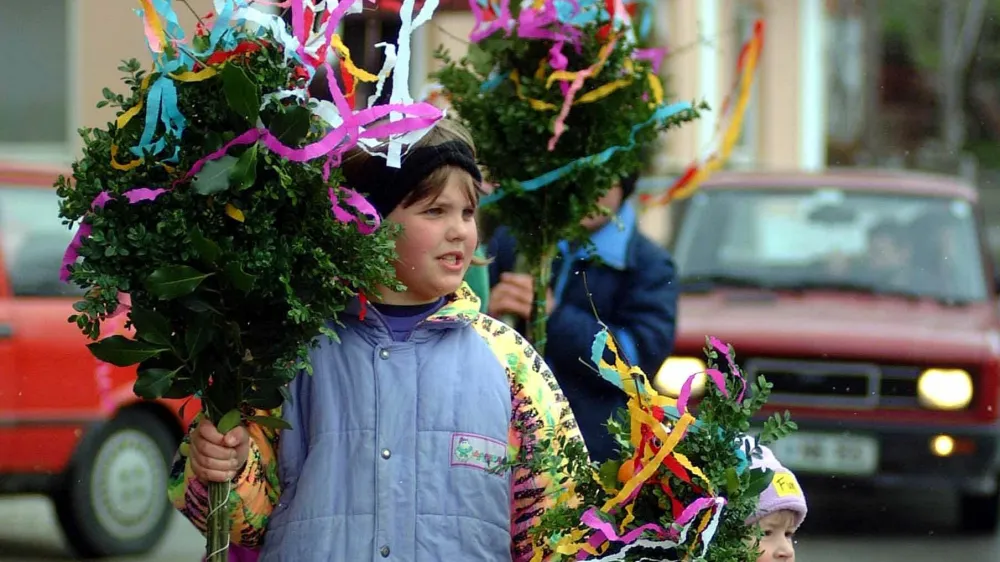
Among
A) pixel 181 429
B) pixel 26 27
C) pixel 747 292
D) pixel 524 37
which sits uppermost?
pixel 26 27

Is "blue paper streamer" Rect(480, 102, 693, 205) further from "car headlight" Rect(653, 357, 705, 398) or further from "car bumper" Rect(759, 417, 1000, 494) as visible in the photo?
"car bumper" Rect(759, 417, 1000, 494)

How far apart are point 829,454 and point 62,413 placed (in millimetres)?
3556

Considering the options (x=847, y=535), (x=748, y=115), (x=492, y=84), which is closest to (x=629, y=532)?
(x=492, y=84)

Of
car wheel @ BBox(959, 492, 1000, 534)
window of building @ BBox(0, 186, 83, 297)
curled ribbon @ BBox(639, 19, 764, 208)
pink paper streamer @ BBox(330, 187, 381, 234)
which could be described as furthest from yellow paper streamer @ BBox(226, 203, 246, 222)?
car wheel @ BBox(959, 492, 1000, 534)

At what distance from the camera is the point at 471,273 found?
4219 mm

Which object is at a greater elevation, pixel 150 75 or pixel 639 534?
pixel 150 75

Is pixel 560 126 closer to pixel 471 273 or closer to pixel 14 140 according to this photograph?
pixel 471 273

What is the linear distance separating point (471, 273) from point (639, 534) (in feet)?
4.80

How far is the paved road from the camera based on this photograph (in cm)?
854

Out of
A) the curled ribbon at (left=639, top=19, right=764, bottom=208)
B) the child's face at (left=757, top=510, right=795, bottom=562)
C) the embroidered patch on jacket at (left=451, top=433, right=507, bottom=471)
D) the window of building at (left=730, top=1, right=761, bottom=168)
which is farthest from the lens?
the window of building at (left=730, top=1, right=761, bottom=168)

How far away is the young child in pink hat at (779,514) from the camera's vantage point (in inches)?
127

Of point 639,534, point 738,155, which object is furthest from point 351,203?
point 738,155

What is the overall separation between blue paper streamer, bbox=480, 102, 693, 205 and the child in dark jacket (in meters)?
0.23

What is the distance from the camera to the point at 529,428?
10.7 feet
